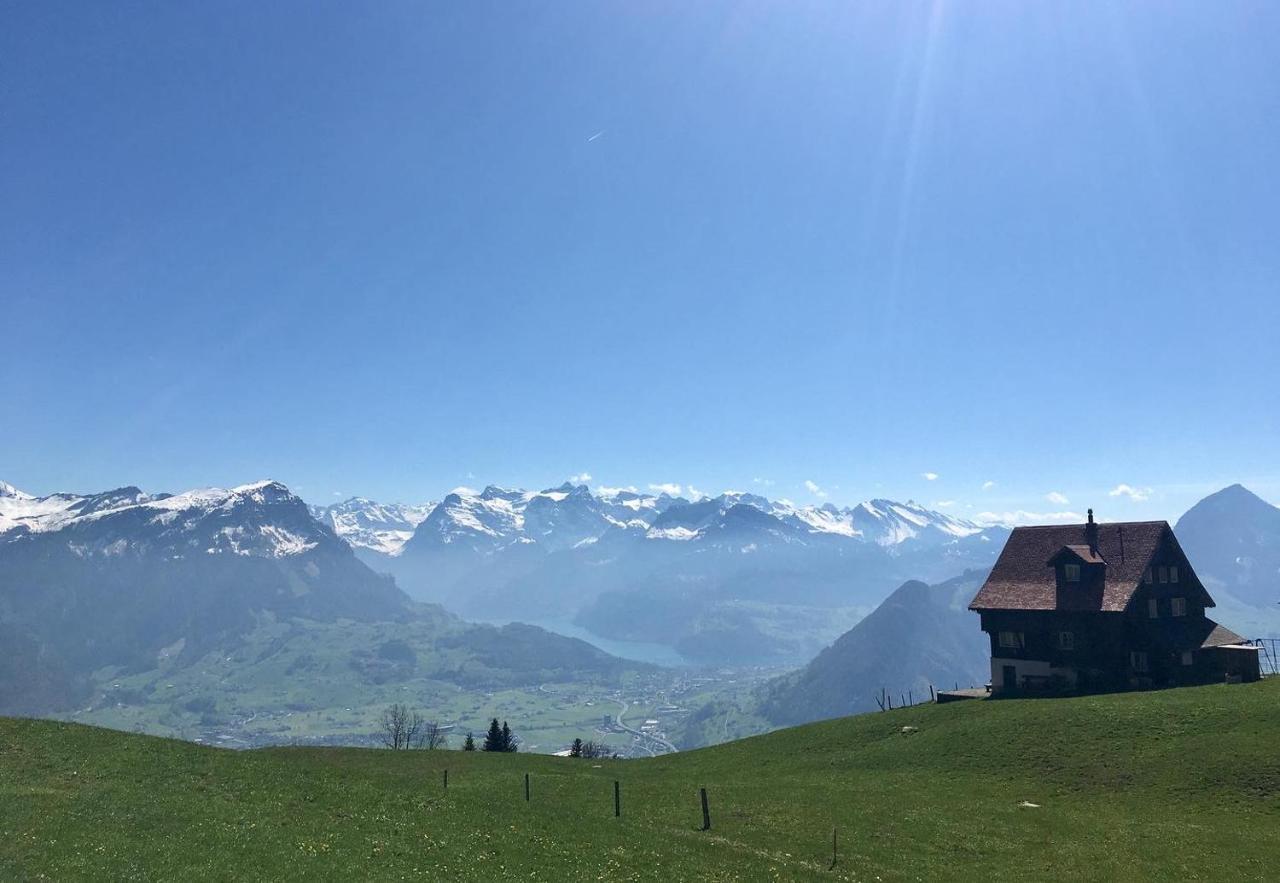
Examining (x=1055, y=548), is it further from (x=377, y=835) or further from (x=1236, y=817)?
(x=377, y=835)

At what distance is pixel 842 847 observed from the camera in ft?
114

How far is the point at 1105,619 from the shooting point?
237ft

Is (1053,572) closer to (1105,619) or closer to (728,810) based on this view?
(1105,619)

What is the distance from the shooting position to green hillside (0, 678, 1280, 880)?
2931cm

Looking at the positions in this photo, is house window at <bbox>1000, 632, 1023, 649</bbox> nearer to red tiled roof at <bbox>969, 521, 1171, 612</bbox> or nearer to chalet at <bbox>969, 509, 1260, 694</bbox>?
chalet at <bbox>969, 509, 1260, 694</bbox>

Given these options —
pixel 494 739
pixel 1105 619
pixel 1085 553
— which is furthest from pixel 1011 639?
pixel 494 739

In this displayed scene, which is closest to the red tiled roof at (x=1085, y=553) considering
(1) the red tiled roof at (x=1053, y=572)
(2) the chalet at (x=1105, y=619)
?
(2) the chalet at (x=1105, y=619)

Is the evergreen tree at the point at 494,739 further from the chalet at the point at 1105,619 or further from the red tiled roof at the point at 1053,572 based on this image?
the red tiled roof at the point at 1053,572

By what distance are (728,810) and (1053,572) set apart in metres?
56.5

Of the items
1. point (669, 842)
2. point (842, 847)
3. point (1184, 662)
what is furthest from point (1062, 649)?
point (669, 842)

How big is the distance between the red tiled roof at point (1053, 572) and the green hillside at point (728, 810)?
18.0 meters

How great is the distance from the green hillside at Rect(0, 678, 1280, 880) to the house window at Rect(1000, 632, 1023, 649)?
21987mm

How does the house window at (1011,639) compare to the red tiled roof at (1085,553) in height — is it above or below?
below

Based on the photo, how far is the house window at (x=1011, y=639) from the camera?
78438mm
